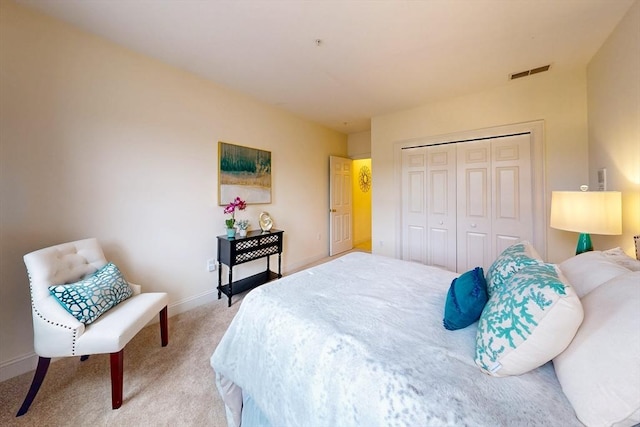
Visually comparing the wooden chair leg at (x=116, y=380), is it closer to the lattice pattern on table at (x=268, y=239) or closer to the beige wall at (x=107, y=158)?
the beige wall at (x=107, y=158)

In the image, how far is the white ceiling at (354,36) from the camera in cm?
164

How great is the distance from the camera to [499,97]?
9.36ft

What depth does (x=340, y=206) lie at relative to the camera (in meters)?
4.77

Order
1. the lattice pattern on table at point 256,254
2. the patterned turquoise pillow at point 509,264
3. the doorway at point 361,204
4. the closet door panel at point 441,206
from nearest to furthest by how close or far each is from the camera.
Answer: the patterned turquoise pillow at point 509,264
the lattice pattern on table at point 256,254
the closet door panel at point 441,206
the doorway at point 361,204

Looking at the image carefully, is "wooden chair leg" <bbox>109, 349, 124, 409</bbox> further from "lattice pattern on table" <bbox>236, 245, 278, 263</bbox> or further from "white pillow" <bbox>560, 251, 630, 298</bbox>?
"white pillow" <bbox>560, 251, 630, 298</bbox>

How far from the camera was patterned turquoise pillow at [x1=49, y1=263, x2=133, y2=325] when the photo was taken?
1381 millimetres

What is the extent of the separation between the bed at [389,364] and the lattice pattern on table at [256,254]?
1.41 m

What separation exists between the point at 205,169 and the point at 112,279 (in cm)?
144

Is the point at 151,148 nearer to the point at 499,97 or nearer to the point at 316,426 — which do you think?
the point at 316,426

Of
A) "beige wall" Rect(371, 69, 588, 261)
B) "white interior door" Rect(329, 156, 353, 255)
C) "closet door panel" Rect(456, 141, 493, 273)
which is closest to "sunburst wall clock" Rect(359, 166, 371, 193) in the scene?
"white interior door" Rect(329, 156, 353, 255)

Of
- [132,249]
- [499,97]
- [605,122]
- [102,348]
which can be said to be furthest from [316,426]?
[499,97]

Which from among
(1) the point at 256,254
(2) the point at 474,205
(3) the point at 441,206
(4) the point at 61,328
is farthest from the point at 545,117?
(4) the point at 61,328

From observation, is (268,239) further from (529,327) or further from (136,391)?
(529,327)

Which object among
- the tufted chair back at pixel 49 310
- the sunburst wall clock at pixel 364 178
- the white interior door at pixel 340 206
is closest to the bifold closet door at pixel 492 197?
the white interior door at pixel 340 206
